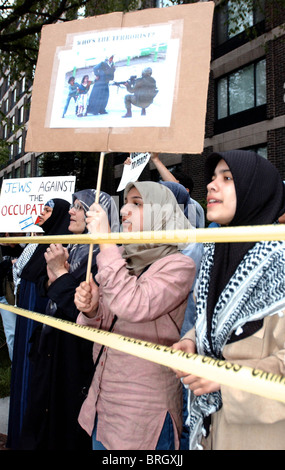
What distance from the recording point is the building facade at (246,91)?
11.7 meters

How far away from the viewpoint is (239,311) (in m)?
1.32

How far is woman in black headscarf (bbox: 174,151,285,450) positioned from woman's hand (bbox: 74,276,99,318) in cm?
51

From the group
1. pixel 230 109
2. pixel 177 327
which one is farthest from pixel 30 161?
pixel 177 327

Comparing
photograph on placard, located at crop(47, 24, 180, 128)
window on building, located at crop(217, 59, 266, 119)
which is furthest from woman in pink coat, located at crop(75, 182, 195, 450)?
window on building, located at crop(217, 59, 266, 119)

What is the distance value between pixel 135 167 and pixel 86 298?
2.10 m

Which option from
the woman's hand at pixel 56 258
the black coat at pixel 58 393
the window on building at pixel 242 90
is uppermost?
the window on building at pixel 242 90

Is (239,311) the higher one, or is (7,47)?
(7,47)

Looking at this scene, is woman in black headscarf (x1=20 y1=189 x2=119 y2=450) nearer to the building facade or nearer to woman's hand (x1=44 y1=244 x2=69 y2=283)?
woman's hand (x1=44 y1=244 x2=69 y2=283)

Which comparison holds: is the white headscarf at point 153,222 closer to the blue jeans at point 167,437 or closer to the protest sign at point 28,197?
the blue jeans at point 167,437

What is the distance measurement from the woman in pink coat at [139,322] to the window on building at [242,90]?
12064 millimetres

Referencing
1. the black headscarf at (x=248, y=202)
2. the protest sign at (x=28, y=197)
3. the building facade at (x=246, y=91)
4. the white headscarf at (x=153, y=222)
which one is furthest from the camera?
the building facade at (x=246, y=91)

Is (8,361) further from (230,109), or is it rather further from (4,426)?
(230,109)

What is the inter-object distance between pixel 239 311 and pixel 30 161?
29.7m

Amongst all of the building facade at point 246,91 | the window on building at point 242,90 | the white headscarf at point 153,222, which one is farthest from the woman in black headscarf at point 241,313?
the window on building at point 242,90
